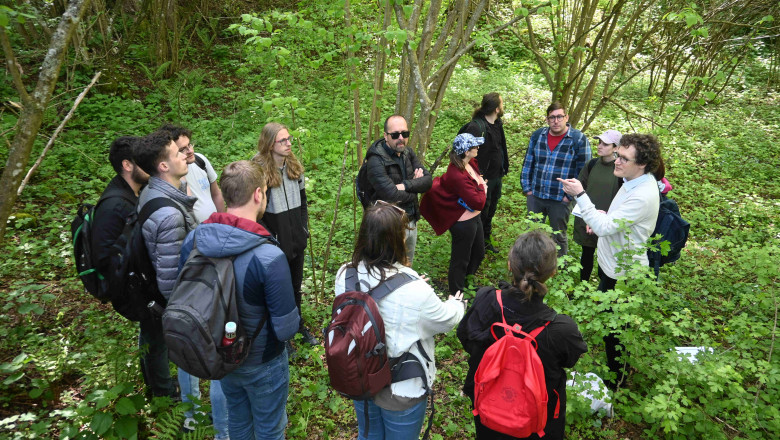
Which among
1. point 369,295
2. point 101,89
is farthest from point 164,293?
point 101,89

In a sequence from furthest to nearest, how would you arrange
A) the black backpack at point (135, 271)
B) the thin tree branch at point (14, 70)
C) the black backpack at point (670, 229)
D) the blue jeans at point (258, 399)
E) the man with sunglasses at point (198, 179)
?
the black backpack at point (670, 229), the man with sunglasses at point (198, 179), the black backpack at point (135, 271), the blue jeans at point (258, 399), the thin tree branch at point (14, 70)

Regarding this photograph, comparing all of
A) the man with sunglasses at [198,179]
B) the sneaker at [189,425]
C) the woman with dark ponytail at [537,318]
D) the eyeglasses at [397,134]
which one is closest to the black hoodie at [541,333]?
the woman with dark ponytail at [537,318]

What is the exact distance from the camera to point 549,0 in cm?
418

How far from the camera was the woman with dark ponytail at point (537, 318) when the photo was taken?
2271mm

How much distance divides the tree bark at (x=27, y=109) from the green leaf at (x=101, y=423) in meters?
1.22

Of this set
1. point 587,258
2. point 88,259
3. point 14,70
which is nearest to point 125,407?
point 88,259

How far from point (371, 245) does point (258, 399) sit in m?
1.20

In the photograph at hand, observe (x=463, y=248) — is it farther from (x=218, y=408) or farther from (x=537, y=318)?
(x=218, y=408)

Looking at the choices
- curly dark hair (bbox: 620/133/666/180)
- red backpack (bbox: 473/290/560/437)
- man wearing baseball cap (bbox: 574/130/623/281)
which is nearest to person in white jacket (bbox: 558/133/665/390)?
curly dark hair (bbox: 620/133/666/180)

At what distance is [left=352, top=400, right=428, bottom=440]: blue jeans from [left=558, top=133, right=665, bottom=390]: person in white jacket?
186 centimetres

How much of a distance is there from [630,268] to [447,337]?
1739 millimetres

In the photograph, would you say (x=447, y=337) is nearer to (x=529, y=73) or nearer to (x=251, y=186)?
(x=251, y=186)

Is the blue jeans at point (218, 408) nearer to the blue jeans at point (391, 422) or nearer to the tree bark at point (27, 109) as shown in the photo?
the blue jeans at point (391, 422)

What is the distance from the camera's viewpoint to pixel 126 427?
2.85m
